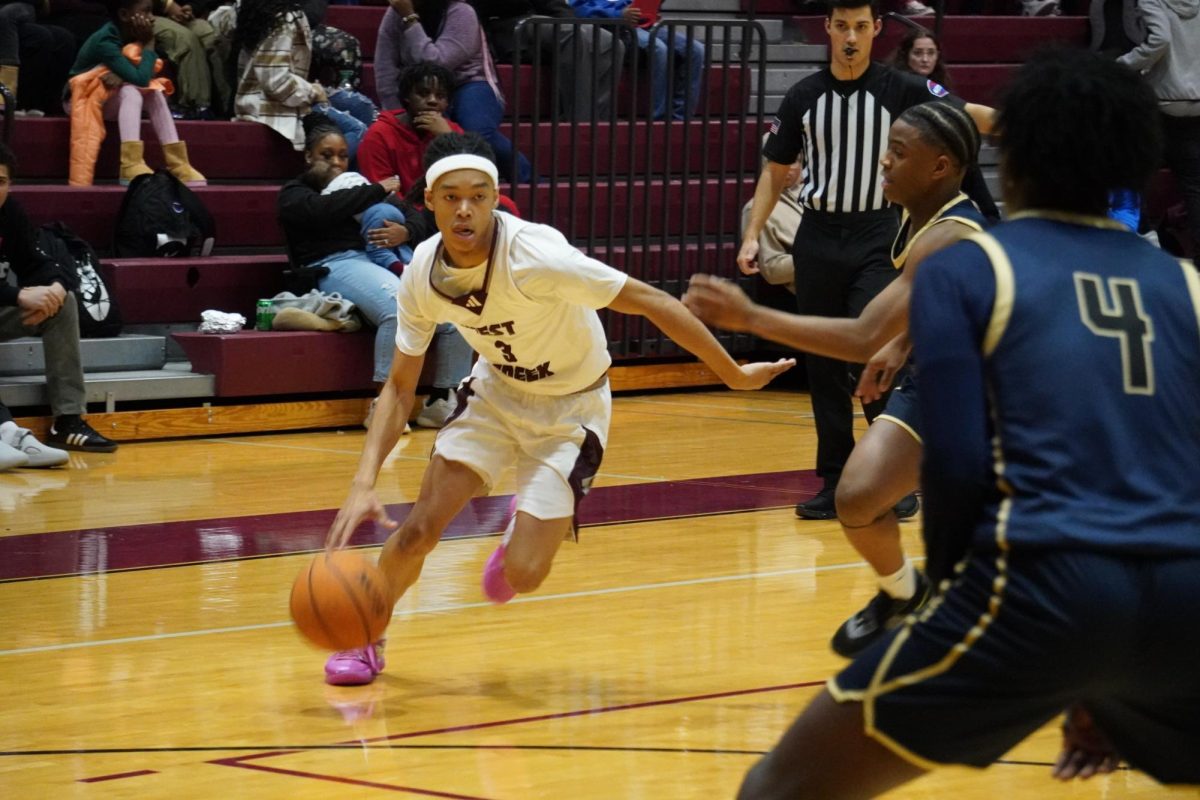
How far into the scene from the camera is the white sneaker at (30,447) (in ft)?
28.8

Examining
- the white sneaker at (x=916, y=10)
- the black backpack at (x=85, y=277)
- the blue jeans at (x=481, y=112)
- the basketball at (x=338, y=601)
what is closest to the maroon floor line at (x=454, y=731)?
the basketball at (x=338, y=601)

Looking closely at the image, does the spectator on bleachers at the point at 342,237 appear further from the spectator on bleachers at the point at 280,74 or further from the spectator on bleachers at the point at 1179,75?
the spectator on bleachers at the point at 1179,75

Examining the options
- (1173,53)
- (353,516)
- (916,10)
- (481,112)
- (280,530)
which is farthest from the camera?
(916,10)

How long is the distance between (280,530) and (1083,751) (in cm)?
497

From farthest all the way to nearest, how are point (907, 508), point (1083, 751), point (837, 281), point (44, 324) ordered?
1. point (44, 324)
2. point (907, 508)
3. point (837, 281)
4. point (1083, 751)

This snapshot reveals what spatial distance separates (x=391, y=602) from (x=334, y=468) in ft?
13.4

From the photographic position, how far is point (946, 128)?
5.22 m

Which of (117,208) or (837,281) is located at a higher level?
(837,281)

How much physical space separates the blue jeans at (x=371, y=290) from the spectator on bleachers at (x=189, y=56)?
1.81 meters

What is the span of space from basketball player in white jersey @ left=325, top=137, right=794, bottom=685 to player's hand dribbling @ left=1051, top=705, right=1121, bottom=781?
2.26 metres

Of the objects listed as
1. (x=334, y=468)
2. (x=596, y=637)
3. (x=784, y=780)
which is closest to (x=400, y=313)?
(x=596, y=637)

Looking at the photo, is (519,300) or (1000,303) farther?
(519,300)

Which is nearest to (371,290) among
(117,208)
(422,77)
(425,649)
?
(422,77)

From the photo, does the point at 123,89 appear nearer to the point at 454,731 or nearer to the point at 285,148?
the point at 285,148
